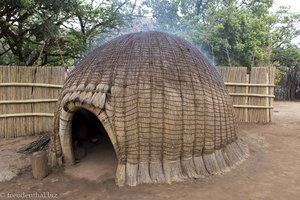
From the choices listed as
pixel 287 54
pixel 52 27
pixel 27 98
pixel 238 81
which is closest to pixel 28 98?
pixel 27 98

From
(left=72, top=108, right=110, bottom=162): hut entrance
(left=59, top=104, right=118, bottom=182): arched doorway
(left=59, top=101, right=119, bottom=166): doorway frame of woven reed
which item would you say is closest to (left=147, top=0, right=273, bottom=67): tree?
(left=72, top=108, right=110, bottom=162): hut entrance

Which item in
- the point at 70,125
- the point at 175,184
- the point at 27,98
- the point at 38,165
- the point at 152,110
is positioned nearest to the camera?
the point at 175,184

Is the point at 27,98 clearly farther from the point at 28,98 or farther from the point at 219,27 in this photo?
the point at 219,27

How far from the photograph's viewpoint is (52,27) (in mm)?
10031

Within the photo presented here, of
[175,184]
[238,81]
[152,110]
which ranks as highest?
[238,81]

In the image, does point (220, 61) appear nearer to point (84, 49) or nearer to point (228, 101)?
point (84, 49)

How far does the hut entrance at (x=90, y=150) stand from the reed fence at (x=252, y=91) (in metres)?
5.45

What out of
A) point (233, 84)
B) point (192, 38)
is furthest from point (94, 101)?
point (192, 38)

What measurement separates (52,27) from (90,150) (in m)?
5.60

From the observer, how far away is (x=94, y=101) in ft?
15.7

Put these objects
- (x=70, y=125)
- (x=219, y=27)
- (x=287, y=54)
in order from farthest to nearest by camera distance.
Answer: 1. (x=287, y=54)
2. (x=219, y=27)
3. (x=70, y=125)

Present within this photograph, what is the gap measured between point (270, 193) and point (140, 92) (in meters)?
2.51

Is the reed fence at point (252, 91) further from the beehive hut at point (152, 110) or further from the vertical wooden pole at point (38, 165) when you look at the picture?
the vertical wooden pole at point (38, 165)

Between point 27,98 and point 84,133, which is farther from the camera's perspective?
point 27,98
